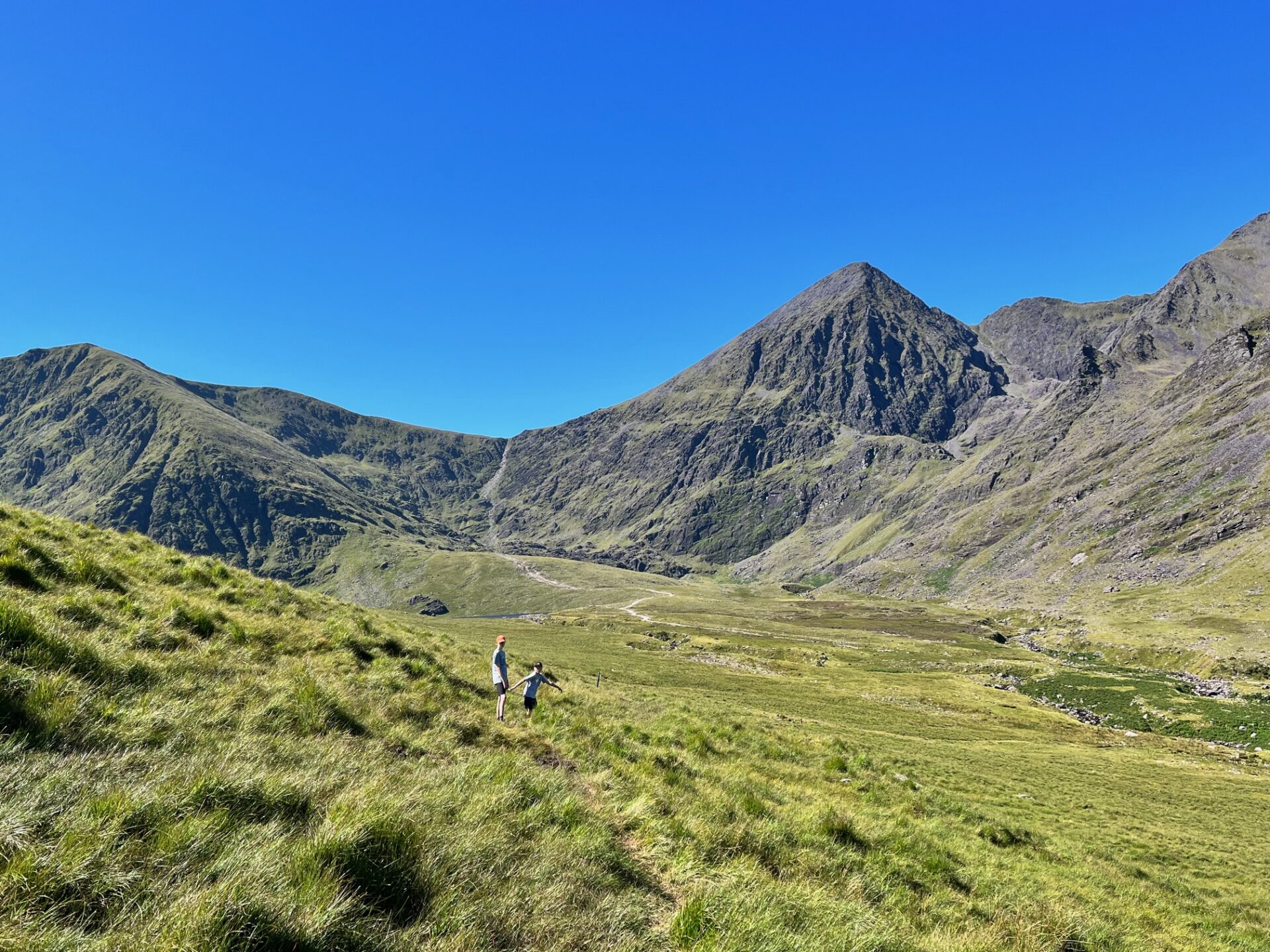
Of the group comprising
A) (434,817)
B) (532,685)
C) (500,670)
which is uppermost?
(434,817)

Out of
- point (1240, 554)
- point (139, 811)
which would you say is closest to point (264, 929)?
point (139, 811)

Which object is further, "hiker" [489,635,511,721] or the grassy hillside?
"hiker" [489,635,511,721]

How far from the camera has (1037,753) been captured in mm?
37906

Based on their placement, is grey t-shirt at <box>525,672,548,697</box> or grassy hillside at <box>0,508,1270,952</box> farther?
grey t-shirt at <box>525,672,548,697</box>

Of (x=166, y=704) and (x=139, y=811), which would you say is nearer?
(x=139, y=811)

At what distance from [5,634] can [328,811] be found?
544cm

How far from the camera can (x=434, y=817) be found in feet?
19.1

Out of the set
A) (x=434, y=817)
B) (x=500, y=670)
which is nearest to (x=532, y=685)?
(x=500, y=670)

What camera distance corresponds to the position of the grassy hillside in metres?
4.08

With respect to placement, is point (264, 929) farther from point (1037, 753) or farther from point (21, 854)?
point (1037, 753)

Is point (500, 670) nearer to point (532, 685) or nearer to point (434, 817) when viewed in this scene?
point (532, 685)

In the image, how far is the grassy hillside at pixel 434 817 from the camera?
4082 millimetres

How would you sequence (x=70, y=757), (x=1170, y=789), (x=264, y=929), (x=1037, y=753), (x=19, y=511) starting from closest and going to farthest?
(x=264, y=929), (x=70, y=757), (x=19, y=511), (x=1170, y=789), (x=1037, y=753)

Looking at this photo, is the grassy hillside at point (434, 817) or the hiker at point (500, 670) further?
the hiker at point (500, 670)
